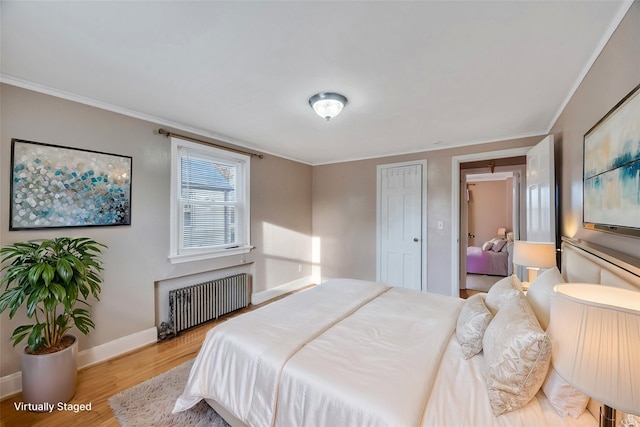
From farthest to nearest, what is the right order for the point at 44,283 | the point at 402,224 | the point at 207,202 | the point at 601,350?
the point at 402,224, the point at 207,202, the point at 44,283, the point at 601,350

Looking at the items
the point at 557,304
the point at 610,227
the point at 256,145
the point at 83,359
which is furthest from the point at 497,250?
the point at 83,359

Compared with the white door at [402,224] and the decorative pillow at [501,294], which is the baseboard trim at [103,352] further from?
the white door at [402,224]

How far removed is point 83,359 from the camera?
2.37m

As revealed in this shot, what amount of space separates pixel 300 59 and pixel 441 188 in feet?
9.84

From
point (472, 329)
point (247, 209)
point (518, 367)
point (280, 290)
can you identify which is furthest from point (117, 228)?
point (518, 367)

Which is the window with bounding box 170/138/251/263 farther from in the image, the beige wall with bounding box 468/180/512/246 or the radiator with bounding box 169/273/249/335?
the beige wall with bounding box 468/180/512/246

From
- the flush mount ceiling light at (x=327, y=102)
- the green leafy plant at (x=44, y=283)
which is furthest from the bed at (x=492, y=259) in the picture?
the green leafy plant at (x=44, y=283)

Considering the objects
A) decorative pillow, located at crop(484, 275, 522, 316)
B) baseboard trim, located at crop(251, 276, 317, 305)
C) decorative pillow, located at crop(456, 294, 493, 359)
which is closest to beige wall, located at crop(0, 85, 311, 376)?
baseboard trim, located at crop(251, 276, 317, 305)

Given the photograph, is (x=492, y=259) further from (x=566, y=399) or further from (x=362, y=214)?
(x=566, y=399)

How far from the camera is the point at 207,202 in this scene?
3.39 m

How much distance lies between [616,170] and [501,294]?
2.91 feet

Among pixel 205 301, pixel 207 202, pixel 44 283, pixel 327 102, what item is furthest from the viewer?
pixel 207 202

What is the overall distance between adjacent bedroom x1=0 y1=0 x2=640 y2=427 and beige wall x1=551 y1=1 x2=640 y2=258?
20mm

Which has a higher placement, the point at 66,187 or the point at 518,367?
the point at 66,187
